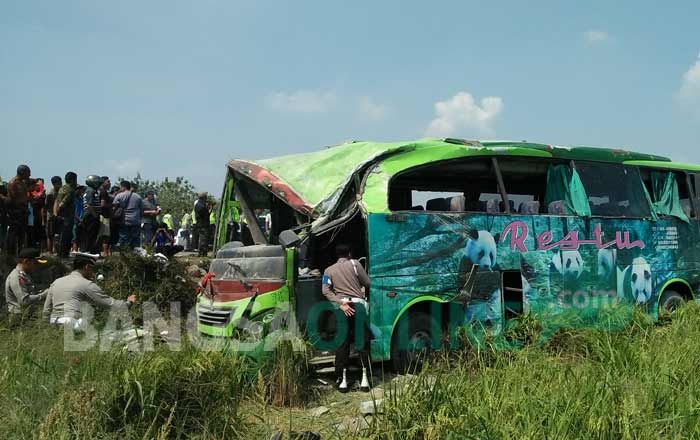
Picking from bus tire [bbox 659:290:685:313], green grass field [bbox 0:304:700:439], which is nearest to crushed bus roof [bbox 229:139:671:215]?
green grass field [bbox 0:304:700:439]

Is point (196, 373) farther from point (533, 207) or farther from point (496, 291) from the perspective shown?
point (533, 207)

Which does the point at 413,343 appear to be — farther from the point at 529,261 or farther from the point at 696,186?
the point at 696,186

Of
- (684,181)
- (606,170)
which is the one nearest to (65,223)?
(606,170)

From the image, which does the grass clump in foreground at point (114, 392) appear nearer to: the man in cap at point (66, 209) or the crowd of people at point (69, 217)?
the crowd of people at point (69, 217)

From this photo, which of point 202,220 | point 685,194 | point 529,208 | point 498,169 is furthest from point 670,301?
point 202,220

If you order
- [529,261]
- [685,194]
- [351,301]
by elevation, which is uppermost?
[685,194]

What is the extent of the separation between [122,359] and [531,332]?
4.79 m

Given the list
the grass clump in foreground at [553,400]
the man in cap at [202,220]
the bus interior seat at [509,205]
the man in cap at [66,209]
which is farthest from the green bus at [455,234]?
the man in cap at [202,220]

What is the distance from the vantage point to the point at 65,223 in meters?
11.5

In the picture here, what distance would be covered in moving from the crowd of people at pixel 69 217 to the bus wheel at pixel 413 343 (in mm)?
5778

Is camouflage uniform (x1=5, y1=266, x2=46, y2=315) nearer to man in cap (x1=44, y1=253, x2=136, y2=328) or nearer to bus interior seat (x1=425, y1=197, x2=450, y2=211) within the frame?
man in cap (x1=44, y1=253, x2=136, y2=328)

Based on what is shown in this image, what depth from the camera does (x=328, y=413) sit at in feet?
18.2

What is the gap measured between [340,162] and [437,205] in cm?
151

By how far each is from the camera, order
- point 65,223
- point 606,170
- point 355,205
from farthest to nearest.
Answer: point 65,223 < point 606,170 < point 355,205
